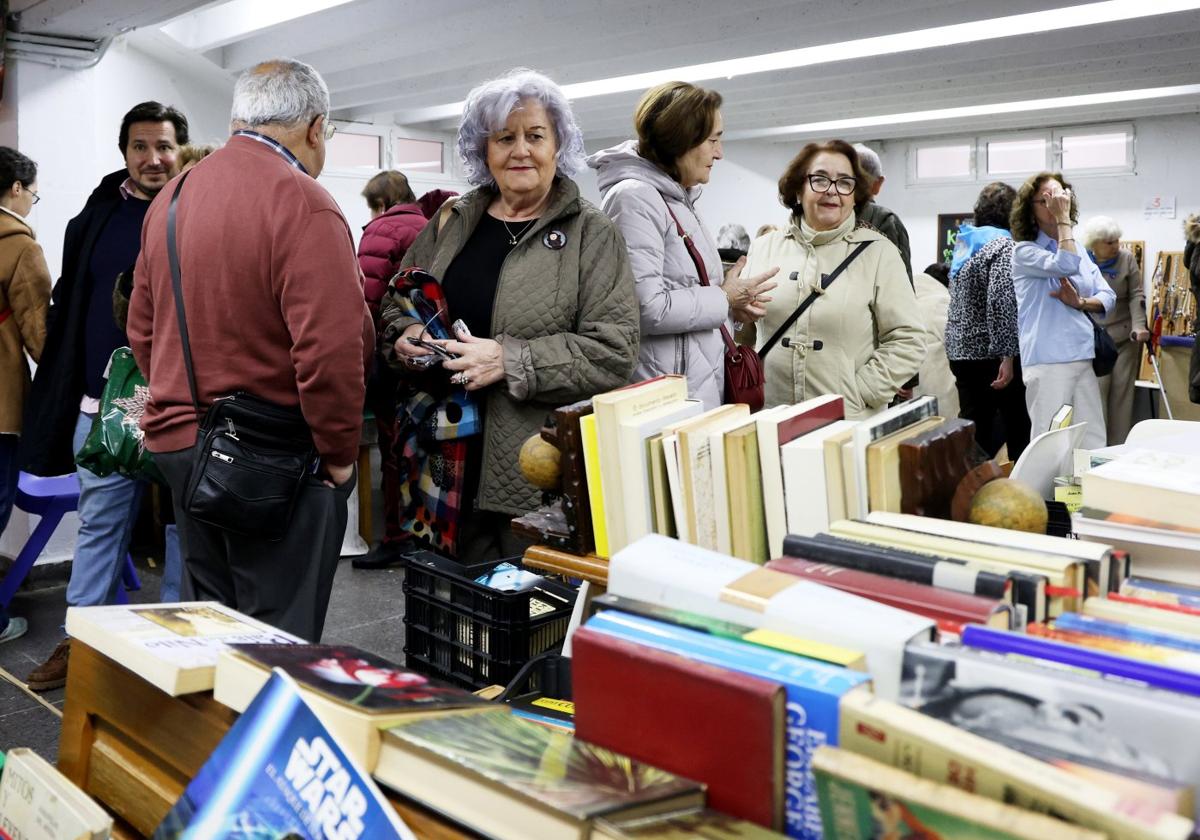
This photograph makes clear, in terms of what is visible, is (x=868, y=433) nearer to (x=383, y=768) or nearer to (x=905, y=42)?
(x=383, y=768)

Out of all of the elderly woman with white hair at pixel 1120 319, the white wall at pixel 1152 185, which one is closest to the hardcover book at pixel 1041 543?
the elderly woman with white hair at pixel 1120 319

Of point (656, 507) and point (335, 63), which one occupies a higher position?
point (335, 63)

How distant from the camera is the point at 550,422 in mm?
1606

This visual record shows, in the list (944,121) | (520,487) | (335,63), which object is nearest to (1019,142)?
(944,121)

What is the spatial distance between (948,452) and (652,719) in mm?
628

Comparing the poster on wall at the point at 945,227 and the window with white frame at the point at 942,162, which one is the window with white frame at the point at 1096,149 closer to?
the window with white frame at the point at 942,162

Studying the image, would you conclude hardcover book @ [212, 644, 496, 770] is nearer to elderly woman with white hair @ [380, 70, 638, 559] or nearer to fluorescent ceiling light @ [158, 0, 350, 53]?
elderly woman with white hair @ [380, 70, 638, 559]

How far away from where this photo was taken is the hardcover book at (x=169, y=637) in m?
1.09

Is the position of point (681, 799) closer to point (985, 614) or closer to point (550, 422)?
point (985, 614)

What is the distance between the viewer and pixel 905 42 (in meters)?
7.04

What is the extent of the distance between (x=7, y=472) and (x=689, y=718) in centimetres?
339

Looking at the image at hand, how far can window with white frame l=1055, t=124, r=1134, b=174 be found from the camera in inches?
445

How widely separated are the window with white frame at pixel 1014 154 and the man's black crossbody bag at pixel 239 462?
11358mm

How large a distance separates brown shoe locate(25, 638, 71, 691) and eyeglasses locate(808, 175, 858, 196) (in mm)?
2530
